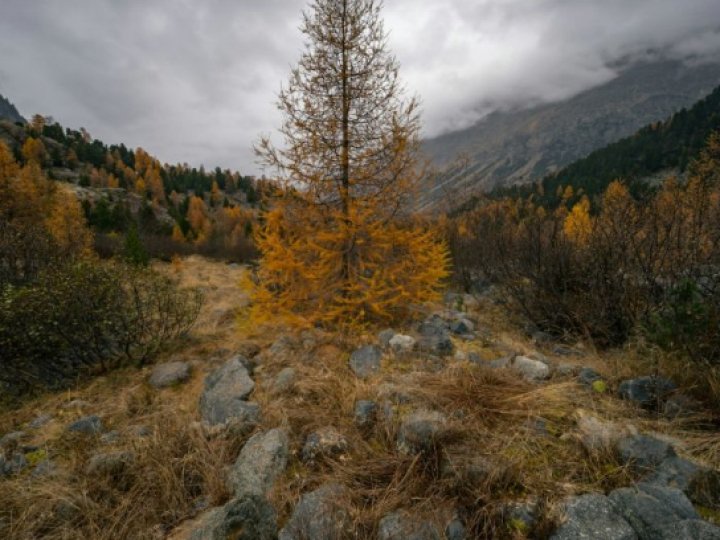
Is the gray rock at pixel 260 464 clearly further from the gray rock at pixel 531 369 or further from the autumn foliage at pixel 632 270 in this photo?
the autumn foliage at pixel 632 270

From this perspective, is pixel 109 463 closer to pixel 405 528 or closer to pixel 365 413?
pixel 365 413

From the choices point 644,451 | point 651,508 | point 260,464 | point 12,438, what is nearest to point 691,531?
point 651,508

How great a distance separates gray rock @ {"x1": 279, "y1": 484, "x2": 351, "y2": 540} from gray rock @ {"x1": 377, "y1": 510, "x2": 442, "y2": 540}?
233 mm

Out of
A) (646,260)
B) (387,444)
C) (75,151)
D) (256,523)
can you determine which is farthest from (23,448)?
(75,151)

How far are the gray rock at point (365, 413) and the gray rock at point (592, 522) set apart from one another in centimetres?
169

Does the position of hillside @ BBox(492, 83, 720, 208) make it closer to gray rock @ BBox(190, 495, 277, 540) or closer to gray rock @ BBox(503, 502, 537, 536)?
gray rock @ BBox(503, 502, 537, 536)

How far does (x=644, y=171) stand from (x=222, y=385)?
108 m

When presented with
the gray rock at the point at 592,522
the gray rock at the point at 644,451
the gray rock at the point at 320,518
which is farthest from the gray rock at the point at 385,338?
the gray rock at the point at 592,522

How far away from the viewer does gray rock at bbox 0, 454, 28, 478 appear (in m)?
3.17

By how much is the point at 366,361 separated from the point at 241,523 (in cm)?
268

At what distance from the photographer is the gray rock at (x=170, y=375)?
203 inches

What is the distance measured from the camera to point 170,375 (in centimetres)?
526

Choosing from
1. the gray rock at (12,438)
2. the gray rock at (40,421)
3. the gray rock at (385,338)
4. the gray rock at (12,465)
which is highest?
the gray rock at (385,338)

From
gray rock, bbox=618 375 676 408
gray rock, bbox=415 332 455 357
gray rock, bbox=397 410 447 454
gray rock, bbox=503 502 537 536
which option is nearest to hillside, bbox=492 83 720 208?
gray rock, bbox=415 332 455 357
